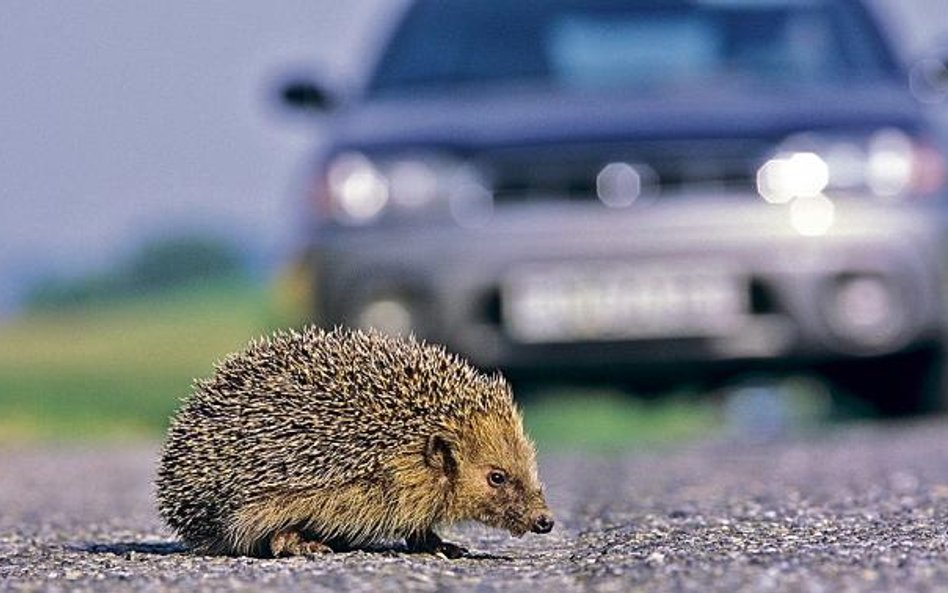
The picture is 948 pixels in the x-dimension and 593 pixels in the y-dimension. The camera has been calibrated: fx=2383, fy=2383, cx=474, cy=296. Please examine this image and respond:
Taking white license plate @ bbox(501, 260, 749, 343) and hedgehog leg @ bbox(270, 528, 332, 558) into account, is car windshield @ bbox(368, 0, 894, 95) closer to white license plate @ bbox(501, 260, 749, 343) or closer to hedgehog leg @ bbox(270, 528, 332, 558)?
white license plate @ bbox(501, 260, 749, 343)

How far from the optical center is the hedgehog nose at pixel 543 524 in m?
6.84

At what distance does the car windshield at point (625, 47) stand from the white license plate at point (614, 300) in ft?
4.02

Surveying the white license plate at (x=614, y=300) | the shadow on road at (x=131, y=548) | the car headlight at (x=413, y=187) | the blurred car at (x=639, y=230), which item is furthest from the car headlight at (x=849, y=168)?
the shadow on road at (x=131, y=548)

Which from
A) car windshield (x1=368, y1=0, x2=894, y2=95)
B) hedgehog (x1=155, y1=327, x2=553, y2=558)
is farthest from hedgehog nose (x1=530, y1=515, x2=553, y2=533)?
car windshield (x1=368, y1=0, x2=894, y2=95)

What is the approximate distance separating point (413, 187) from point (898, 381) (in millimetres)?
2690

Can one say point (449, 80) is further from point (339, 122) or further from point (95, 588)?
point (95, 588)

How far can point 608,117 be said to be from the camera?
35.2ft

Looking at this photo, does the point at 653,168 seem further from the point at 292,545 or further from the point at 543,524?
the point at 292,545

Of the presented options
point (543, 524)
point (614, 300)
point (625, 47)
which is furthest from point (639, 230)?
point (543, 524)

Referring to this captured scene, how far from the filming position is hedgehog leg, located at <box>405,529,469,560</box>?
6805mm

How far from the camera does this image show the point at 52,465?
10.9m

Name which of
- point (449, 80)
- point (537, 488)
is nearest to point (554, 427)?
point (449, 80)

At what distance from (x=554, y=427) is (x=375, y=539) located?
829 centimetres

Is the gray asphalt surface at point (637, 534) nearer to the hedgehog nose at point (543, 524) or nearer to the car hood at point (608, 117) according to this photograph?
the hedgehog nose at point (543, 524)
